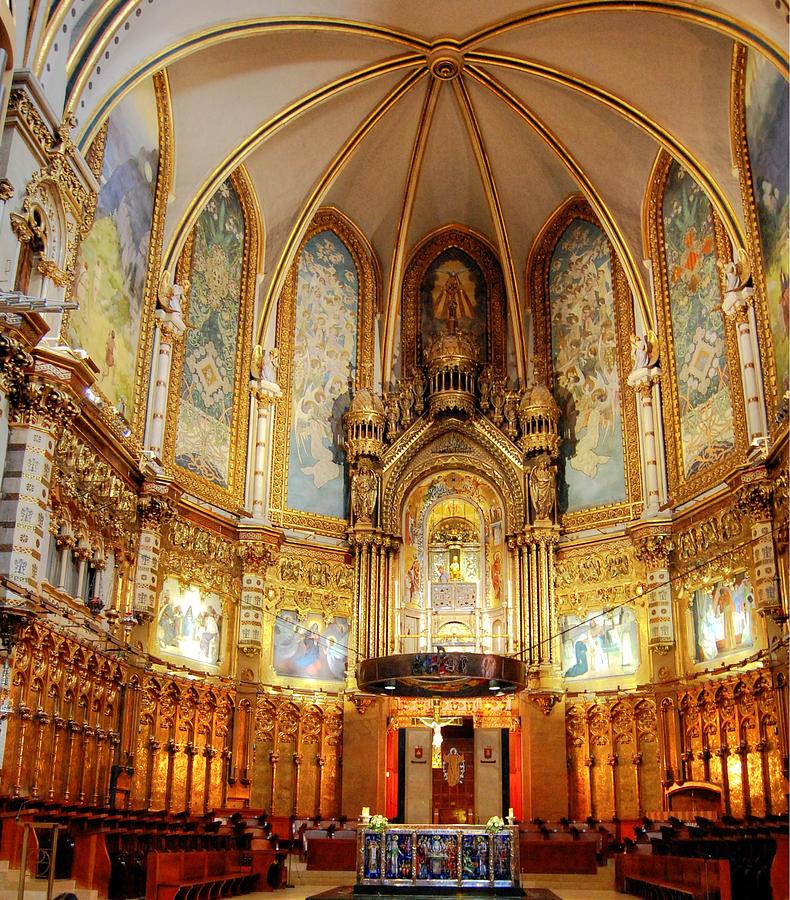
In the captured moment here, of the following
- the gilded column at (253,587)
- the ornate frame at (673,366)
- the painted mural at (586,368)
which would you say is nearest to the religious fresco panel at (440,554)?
the painted mural at (586,368)

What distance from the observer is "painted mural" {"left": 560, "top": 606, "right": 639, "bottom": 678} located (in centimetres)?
2722

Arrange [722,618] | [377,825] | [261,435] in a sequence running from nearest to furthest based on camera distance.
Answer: [377,825] → [722,618] → [261,435]

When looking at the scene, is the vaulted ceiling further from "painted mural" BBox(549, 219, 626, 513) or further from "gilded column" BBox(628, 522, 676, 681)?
"gilded column" BBox(628, 522, 676, 681)

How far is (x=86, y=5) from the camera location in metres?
19.2

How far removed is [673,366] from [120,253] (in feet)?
48.7

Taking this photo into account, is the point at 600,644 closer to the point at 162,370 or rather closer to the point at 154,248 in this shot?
the point at 162,370

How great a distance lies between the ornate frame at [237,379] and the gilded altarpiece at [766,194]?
45.3ft

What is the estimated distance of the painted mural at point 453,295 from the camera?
3356 centimetres

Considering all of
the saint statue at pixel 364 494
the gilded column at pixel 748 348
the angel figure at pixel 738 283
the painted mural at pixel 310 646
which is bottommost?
the painted mural at pixel 310 646

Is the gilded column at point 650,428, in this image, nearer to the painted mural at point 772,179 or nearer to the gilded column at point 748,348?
the gilded column at point 748,348

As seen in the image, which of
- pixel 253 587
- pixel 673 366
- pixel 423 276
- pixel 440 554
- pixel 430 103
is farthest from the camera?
pixel 423 276

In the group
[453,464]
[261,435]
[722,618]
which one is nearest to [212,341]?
[261,435]

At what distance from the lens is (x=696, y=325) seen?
88.3ft

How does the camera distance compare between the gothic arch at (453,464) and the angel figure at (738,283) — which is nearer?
the angel figure at (738,283)
